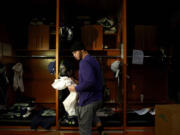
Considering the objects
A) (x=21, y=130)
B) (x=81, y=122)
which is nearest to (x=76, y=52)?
(x=81, y=122)

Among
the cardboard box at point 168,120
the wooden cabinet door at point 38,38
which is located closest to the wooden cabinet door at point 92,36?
the wooden cabinet door at point 38,38

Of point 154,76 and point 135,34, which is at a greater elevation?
point 135,34

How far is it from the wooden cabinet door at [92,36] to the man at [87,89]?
1.03 metres

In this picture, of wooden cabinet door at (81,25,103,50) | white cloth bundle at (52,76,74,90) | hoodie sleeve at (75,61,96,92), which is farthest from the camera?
wooden cabinet door at (81,25,103,50)

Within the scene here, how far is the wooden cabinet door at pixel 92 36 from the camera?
3.00 metres

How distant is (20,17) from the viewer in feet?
10.5

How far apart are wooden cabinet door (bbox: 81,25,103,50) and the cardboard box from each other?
5.06ft

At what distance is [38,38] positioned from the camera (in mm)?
3018

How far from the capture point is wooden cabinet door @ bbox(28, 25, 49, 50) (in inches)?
119

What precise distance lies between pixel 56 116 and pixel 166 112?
62.1 inches

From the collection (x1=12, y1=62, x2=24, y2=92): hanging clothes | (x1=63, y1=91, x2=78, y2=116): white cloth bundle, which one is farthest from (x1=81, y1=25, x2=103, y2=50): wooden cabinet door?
(x1=12, y1=62, x2=24, y2=92): hanging clothes

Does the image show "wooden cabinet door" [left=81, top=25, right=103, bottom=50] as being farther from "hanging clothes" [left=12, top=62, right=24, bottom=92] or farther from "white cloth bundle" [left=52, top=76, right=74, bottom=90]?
"hanging clothes" [left=12, top=62, right=24, bottom=92]

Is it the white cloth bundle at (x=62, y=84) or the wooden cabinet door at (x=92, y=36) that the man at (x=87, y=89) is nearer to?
the white cloth bundle at (x=62, y=84)

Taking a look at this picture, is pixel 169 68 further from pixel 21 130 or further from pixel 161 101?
pixel 21 130
